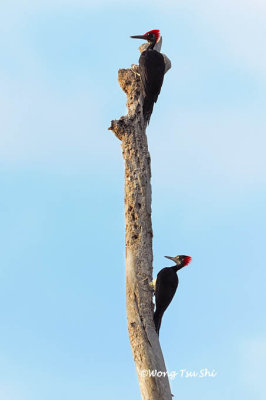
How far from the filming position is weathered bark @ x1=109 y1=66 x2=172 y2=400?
616cm

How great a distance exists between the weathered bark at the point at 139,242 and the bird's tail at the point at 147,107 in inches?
2.9

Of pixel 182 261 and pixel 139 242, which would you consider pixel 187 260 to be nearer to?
pixel 182 261

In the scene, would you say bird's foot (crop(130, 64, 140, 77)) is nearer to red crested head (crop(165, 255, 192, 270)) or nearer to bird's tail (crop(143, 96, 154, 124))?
bird's tail (crop(143, 96, 154, 124))

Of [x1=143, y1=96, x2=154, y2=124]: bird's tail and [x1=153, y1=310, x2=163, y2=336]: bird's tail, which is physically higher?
[x1=143, y1=96, x2=154, y2=124]: bird's tail

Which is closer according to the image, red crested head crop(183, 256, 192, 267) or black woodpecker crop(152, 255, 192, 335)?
black woodpecker crop(152, 255, 192, 335)

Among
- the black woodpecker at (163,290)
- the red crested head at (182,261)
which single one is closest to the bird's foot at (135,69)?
the red crested head at (182,261)

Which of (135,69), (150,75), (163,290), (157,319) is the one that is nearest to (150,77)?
(150,75)

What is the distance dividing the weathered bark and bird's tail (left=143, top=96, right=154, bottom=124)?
0.24 ft

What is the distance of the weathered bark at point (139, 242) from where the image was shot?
6.16 m

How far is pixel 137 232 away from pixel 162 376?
1446mm

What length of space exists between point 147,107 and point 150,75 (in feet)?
1.17

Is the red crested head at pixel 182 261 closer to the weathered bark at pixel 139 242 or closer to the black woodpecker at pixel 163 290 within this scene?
the black woodpecker at pixel 163 290

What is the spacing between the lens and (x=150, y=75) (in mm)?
7359

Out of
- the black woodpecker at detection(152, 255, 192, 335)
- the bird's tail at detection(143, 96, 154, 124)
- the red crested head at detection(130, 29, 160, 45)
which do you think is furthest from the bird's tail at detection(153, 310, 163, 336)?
the red crested head at detection(130, 29, 160, 45)
